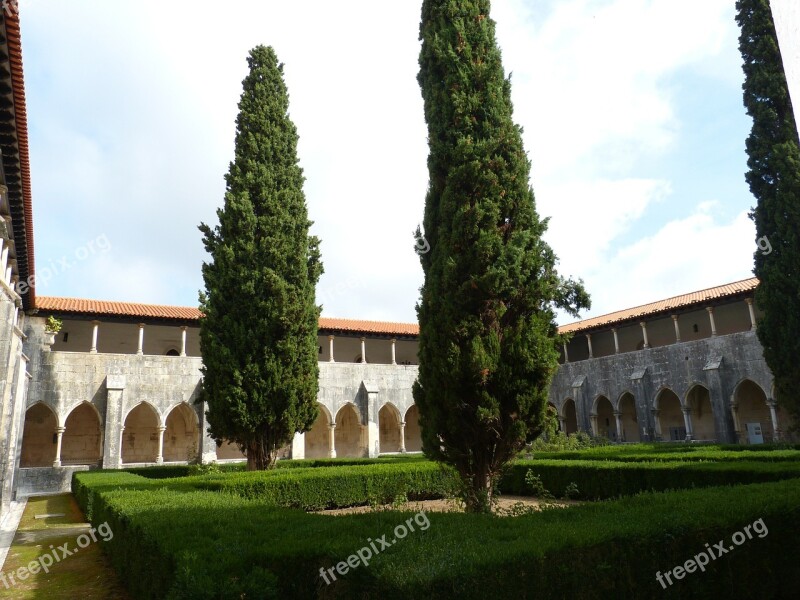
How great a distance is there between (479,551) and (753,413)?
2550 centimetres

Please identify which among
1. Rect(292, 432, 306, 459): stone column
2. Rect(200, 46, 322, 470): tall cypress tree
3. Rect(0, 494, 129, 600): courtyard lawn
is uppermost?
Rect(200, 46, 322, 470): tall cypress tree

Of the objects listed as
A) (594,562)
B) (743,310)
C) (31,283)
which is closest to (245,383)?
(31,283)

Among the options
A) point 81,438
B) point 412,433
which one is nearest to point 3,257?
point 81,438

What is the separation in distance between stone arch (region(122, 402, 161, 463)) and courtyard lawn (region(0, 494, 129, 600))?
Result: 483 inches

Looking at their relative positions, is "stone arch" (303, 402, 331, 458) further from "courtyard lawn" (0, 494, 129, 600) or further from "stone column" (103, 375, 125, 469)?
"courtyard lawn" (0, 494, 129, 600)

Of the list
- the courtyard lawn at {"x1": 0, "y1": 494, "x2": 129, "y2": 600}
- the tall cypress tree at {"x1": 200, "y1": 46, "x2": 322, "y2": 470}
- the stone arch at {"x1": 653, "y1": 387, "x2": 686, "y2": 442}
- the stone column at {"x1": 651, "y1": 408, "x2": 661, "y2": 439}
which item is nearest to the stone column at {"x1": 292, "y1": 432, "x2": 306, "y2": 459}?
the tall cypress tree at {"x1": 200, "y1": 46, "x2": 322, "y2": 470}

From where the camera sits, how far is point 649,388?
24.5 meters

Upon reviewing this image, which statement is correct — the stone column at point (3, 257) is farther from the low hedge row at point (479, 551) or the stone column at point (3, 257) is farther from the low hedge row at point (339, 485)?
the low hedge row at point (479, 551)

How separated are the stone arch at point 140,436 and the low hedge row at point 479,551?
2012 centimetres

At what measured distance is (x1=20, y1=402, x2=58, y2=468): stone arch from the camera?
21516 mm

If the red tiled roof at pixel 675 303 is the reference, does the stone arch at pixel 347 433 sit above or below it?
below

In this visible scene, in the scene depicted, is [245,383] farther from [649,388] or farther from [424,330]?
[649,388]

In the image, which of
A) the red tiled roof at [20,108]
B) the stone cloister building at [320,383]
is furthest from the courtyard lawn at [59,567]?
the red tiled roof at [20,108]

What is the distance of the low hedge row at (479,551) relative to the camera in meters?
3.29
